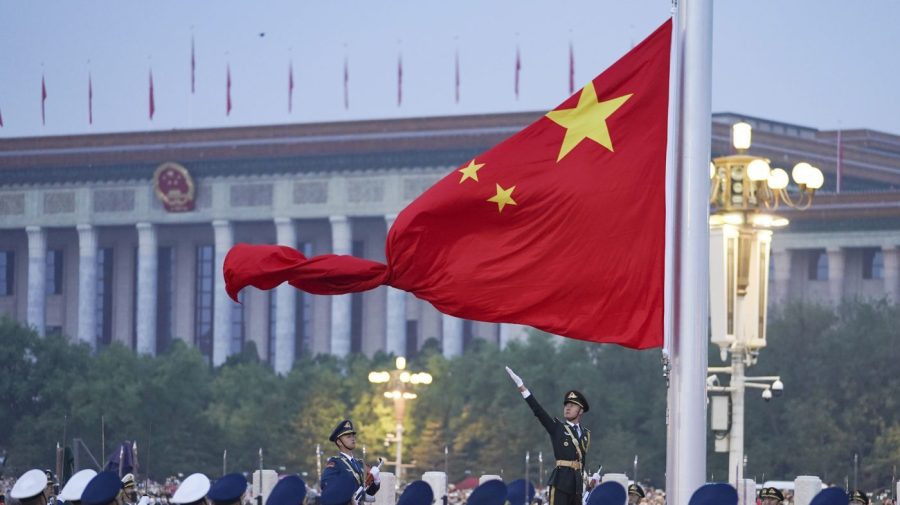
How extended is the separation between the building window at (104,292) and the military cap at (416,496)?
9217 centimetres

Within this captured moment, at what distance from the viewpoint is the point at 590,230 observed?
46.0ft

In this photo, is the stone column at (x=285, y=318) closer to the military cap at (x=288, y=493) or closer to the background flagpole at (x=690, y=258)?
the background flagpole at (x=690, y=258)

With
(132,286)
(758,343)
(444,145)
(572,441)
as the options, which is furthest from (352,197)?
(572,441)

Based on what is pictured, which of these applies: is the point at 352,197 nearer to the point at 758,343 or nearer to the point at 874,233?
the point at 874,233

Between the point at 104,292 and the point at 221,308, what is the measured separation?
28.0 ft

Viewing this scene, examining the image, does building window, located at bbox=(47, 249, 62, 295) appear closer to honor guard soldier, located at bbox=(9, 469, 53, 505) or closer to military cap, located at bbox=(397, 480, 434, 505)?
honor guard soldier, located at bbox=(9, 469, 53, 505)

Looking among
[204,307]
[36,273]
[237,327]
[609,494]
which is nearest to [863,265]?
[237,327]

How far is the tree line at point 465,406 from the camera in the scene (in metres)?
60.5

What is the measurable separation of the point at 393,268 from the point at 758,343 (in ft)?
49.1

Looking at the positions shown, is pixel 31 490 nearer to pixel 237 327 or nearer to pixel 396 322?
pixel 396 322

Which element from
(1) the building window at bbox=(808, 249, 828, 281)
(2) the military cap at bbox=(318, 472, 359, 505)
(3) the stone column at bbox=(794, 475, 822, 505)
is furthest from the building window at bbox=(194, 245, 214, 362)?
(2) the military cap at bbox=(318, 472, 359, 505)

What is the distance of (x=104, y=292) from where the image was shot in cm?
10350

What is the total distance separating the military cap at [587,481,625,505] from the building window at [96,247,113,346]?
3632 inches

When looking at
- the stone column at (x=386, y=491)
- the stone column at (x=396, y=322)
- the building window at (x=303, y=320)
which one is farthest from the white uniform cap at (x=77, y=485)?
the building window at (x=303, y=320)
